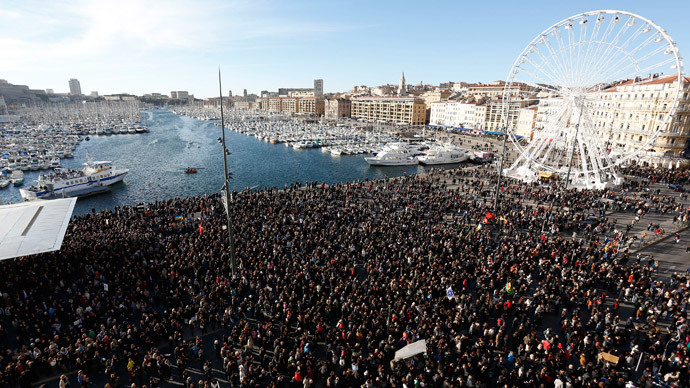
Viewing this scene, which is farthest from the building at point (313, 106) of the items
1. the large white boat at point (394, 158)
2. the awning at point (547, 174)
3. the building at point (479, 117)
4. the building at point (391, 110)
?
the awning at point (547, 174)

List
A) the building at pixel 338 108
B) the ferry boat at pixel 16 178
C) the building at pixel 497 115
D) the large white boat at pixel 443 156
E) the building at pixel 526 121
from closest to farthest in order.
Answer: the ferry boat at pixel 16 178
the large white boat at pixel 443 156
the building at pixel 526 121
the building at pixel 497 115
the building at pixel 338 108

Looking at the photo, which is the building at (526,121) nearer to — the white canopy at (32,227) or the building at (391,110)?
the building at (391,110)

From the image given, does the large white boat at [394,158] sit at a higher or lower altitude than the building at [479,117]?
lower

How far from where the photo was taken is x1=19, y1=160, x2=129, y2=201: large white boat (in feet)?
138

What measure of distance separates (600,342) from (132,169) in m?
69.2

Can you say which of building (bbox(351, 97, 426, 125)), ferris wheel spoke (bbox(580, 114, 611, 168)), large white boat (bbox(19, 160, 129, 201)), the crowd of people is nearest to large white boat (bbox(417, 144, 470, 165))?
ferris wheel spoke (bbox(580, 114, 611, 168))

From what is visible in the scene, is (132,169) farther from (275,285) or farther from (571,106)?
(571,106)

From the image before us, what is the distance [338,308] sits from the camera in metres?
15.5

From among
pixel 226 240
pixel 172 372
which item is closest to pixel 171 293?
pixel 172 372

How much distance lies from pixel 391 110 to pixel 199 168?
91324mm

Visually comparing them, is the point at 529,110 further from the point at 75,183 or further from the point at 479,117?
the point at 75,183

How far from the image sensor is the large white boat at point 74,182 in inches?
1652

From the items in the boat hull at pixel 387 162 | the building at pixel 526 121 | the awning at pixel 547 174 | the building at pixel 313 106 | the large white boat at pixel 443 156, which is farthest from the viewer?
the building at pixel 313 106

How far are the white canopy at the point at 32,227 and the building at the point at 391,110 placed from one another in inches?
4555
